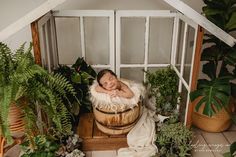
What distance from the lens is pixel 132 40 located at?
2.77 metres

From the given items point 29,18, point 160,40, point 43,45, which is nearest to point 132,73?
point 160,40

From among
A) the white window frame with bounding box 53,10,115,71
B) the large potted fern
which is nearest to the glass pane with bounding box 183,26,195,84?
the white window frame with bounding box 53,10,115,71

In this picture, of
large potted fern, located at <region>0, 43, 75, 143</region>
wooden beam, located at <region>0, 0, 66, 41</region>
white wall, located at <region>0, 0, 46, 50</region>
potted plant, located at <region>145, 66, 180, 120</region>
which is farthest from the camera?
white wall, located at <region>0, 0, 46, 50</region>

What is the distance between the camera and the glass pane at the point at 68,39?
2.68 m

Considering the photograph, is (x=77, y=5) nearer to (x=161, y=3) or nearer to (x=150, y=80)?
(x=161, y=3)

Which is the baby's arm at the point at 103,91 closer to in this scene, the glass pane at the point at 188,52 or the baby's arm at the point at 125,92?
the baby's arm at the point at 125,92

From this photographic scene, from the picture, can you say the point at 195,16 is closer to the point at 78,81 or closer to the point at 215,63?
the point at 215,63

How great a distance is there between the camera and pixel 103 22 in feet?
8.87

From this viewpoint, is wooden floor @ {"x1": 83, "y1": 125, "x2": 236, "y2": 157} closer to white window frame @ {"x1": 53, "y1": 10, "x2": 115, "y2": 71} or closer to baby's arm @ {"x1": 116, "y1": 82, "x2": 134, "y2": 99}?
baby's arm @ {"x1": 116, "y1": 82, "x2": 134, "y2": 99}

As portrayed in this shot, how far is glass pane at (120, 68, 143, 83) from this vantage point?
2.82 meters

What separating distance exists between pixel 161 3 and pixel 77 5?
0.84 metres

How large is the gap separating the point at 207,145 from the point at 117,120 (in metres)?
0.86

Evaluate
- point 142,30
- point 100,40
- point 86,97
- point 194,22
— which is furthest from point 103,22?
point 194,22

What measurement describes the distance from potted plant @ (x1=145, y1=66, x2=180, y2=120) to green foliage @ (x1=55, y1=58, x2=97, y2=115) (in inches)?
23.4
